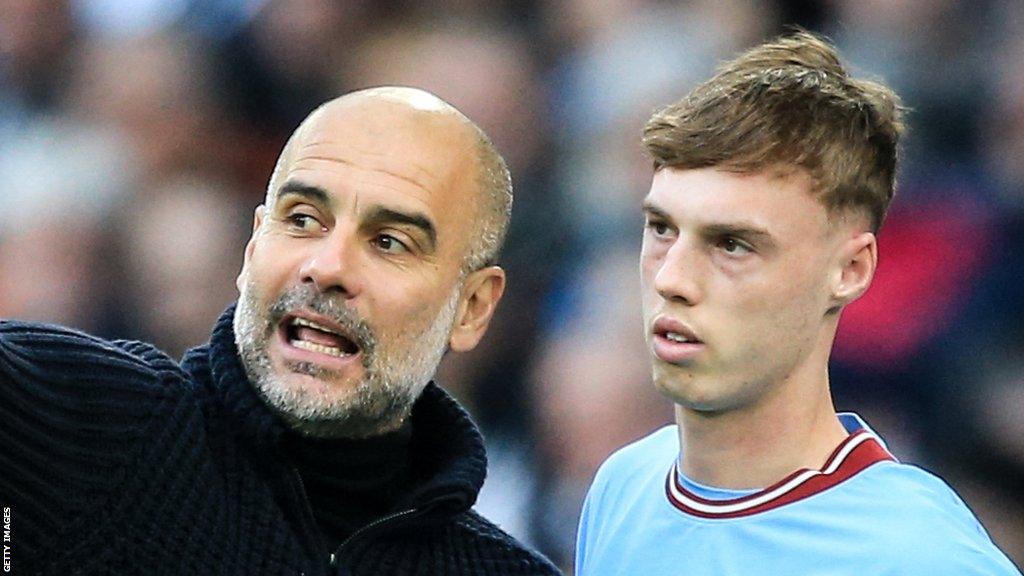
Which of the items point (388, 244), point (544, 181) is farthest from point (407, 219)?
point (544, 181)

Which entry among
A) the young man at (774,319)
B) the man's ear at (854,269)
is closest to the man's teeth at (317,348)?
the young man at (774,319)

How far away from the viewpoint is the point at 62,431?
205 centimetres

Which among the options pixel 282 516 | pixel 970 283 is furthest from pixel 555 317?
pixel 282 516

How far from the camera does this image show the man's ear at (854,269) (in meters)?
2.24

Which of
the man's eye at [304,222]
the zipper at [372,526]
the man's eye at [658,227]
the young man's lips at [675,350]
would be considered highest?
the man's eye at [658,227]

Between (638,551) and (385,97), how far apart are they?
2.60ft

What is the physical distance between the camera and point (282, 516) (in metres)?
2.22

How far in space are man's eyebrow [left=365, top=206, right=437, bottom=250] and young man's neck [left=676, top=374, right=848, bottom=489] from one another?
47 cm

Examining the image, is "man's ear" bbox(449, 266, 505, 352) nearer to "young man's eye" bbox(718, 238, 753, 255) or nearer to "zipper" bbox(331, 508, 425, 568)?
"zipper" bbox(331, 508, 425, 568)

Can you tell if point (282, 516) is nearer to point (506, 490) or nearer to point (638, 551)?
point (638, 551)

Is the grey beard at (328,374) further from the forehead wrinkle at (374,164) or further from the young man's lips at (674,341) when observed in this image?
the young man's lips at (674,341)

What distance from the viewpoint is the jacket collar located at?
7.37ft

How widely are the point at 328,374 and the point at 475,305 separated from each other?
397 mm

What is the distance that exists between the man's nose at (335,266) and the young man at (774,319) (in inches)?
16.6
